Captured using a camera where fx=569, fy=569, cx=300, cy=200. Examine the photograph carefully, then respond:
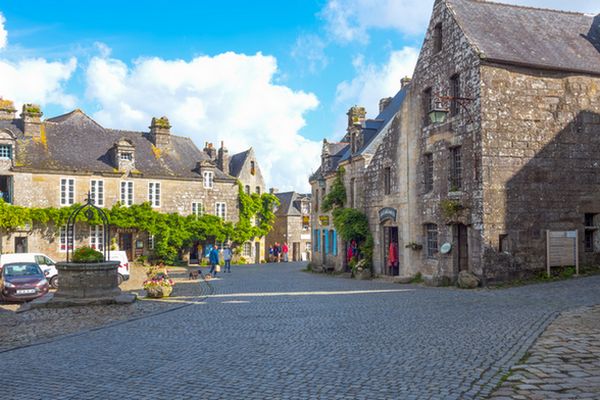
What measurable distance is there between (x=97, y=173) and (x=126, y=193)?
216 cm

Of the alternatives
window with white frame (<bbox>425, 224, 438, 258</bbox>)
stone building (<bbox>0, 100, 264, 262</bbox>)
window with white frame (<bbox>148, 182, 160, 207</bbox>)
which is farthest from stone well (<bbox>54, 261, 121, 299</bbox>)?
window with white frame (<bbox>148, 182, 160, 207</bbox>)

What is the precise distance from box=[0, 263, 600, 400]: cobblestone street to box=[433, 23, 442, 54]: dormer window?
32.2 ft

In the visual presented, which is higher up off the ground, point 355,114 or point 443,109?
point 355,114

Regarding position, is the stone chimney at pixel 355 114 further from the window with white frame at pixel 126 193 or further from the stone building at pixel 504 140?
the window with white frame at pixel 126 193

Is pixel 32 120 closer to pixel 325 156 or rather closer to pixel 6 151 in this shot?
pixel 6 151

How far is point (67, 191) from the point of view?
112 ft

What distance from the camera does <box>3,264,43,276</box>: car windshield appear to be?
1884 cm

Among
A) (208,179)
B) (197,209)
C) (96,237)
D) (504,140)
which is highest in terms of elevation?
(208,179)

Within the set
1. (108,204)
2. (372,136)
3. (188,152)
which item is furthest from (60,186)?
(372,136)

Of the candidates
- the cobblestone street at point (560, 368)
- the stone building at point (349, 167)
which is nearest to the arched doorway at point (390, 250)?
the stone building at point (349, 167)

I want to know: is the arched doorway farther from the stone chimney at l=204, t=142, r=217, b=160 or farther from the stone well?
the stone chimney at l=204, t=142, r=217, b=160

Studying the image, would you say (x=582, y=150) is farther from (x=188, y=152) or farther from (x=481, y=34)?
(x=188, y=152)

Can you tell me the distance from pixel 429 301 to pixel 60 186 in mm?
26166

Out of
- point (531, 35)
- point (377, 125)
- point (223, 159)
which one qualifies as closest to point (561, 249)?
point (531, 35)
